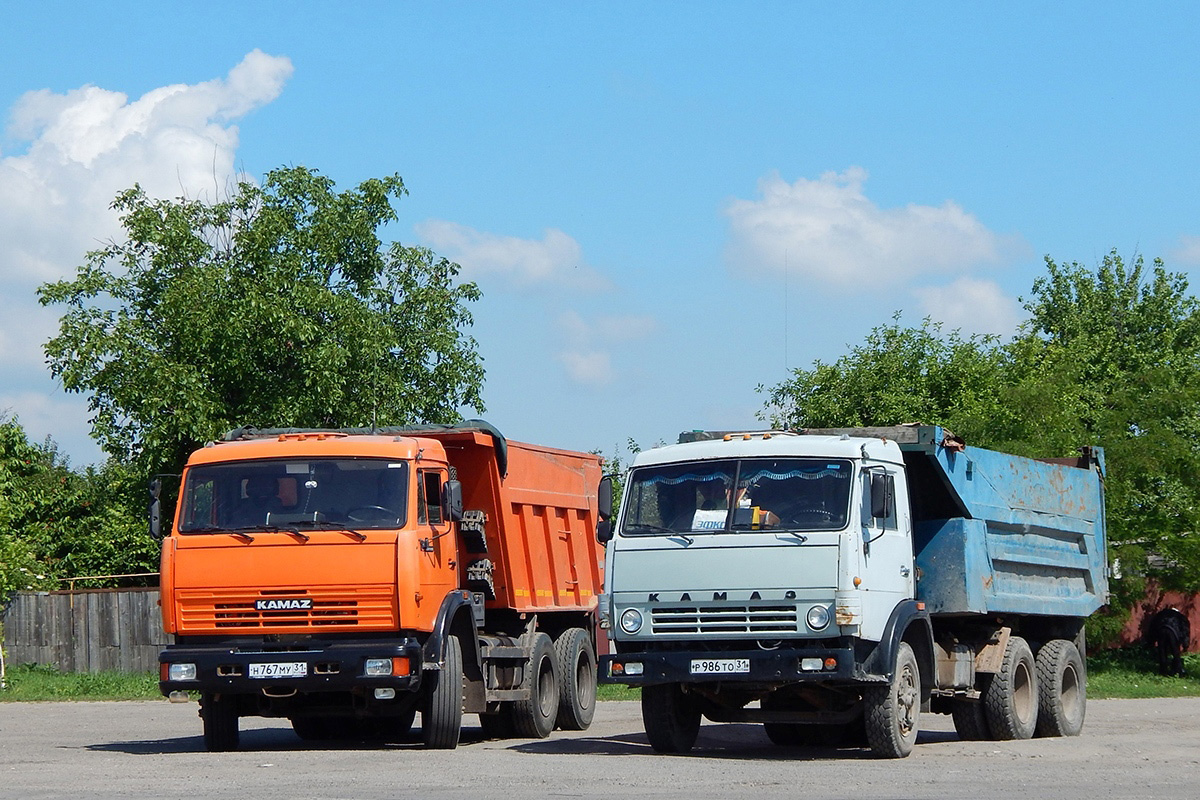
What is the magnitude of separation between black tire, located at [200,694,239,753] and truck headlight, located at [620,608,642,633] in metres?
4.01

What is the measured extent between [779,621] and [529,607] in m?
4.61

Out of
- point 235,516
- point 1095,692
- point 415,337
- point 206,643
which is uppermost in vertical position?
point 415,337

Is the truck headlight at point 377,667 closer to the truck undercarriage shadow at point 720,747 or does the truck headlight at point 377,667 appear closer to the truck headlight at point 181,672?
the truck headlight at point 181,672

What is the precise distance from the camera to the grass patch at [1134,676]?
91.5 ft

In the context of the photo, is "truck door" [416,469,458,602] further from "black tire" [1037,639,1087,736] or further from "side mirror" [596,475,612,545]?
"black tire" [1037,639,1087,736]

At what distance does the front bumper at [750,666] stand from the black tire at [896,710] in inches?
13.5

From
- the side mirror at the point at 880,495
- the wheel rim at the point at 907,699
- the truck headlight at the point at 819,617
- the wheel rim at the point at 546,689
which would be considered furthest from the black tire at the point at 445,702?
the side mirror at the point at 880,495

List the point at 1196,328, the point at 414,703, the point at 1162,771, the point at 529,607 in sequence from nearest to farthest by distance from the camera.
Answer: the point at 1162,771 < the point at 414,703 < the point at 529,607 < the point at 1196,328

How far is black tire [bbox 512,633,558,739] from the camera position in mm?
17016

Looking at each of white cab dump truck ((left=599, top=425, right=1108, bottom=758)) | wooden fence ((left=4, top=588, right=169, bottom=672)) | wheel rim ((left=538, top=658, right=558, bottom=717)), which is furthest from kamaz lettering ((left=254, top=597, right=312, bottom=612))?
wooden fence ((left=4, top=588, right=169, bottom=672))

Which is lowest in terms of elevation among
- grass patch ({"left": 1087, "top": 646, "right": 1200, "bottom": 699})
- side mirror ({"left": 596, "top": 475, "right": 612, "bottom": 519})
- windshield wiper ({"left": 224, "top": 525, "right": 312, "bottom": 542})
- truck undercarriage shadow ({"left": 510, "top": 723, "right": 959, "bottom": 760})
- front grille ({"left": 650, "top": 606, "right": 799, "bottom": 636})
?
grass patch ({"left": 1087, "top": 646, "right": 1200, "bottom": 699})

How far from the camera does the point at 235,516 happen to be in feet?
47.2

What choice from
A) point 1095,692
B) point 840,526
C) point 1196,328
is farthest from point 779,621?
point 1196,328

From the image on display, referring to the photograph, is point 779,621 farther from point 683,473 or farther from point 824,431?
point 824,431
